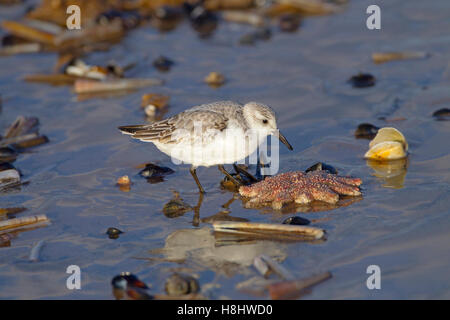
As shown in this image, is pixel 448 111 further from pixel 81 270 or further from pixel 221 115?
pixel 81 270

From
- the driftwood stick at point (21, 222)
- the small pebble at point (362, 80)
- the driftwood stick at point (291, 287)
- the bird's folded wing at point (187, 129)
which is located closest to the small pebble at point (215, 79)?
the small pebble at point (362, 80)

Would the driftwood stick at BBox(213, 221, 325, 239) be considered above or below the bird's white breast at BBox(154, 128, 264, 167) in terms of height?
below

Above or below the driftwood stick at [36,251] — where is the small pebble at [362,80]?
above

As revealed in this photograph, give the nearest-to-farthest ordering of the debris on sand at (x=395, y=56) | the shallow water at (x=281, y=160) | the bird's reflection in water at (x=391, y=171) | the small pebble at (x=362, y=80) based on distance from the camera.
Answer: the shallow water at (x=281, y=160)
the bird's reflection in water at (x=391, y=171)
the small pebble at (x=362, y=80)
the debris on sand at (x=395, y=56)

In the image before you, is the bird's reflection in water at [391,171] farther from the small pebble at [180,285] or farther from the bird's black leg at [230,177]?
the small pebble at [180,285]

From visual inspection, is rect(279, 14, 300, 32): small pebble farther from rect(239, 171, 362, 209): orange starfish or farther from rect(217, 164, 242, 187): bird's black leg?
rect(239, 171, 362, 209): orange starfish

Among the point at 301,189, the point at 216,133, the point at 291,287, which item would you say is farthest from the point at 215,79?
the point at 291,287

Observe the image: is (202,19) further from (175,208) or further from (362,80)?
(175,208)

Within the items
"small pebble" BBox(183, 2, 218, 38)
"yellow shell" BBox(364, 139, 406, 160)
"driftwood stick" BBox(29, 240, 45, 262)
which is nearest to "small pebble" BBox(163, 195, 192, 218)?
"driftwood stick" BBox(29, 240, 45, 262)
